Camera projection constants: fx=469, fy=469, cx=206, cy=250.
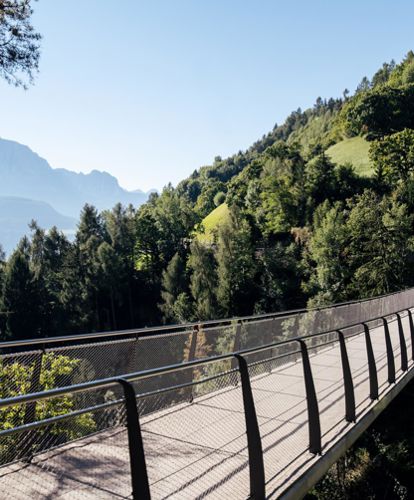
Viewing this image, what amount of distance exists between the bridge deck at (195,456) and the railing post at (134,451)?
2.29 feet

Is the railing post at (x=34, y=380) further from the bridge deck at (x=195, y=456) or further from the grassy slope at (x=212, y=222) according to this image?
the grassy slope at (x=212, y=222)

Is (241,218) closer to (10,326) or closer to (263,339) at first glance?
(10,326)

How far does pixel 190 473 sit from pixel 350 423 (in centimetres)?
257

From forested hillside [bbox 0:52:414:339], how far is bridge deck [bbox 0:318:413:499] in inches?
1586

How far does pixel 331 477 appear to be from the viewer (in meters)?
15.3

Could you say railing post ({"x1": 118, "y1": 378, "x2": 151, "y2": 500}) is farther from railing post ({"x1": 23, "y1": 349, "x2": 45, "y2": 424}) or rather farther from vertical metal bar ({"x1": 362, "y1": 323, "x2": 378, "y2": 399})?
vertical metal bar ({"x1": 362, "y1": 323, "x2": 378, "y2": 399})

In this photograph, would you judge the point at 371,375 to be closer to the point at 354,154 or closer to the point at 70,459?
the point at 70,459

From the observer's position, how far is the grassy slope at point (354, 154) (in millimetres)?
74944

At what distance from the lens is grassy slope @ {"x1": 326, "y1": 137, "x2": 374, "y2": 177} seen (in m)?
74.9

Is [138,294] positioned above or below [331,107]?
below

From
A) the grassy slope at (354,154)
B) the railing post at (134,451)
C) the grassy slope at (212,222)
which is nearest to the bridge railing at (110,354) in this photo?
the railing post at (134,451)

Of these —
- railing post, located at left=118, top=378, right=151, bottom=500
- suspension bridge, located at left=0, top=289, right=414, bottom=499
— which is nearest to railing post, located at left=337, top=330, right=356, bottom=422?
suspension bridge, located at left=0, top=289, right=414, bottom=499

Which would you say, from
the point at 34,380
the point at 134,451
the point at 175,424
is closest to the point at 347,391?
the point at 175,424

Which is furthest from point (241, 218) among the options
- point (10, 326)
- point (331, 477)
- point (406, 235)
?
point (331, 477)
